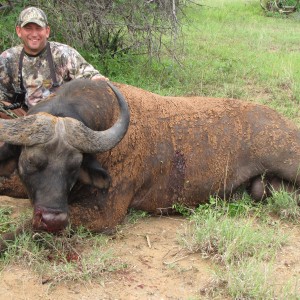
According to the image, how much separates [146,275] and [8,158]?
1.60 meters

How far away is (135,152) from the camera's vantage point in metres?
5.52

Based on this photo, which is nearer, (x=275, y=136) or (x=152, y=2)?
(x=275, y=136)

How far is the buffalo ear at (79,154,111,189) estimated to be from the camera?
478 cm

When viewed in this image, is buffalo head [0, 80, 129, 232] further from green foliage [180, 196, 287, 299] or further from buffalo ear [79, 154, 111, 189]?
green foliage [180, 196, 287, 299]

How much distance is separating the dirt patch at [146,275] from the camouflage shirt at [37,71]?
7.33 feet

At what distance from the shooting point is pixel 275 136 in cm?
632

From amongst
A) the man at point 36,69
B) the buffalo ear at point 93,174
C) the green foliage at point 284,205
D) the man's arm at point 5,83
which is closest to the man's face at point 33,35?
the man at point 36,69

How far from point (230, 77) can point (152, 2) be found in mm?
2284

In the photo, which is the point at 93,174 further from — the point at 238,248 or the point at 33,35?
the point at 33,35

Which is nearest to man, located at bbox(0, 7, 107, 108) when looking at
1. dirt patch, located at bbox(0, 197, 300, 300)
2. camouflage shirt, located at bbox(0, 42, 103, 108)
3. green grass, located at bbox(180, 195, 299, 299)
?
camouflage shirt, located at bbox(0, 42, 103, 108)

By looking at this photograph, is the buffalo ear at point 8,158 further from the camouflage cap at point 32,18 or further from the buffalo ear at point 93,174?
the camouflage cap at point 32,18

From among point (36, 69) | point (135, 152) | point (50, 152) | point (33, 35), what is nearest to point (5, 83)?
point (36, 69)

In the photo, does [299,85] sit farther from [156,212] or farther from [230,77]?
[156,212]

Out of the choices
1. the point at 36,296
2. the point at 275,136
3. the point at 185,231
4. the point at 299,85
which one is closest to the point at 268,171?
the point at 275,136
